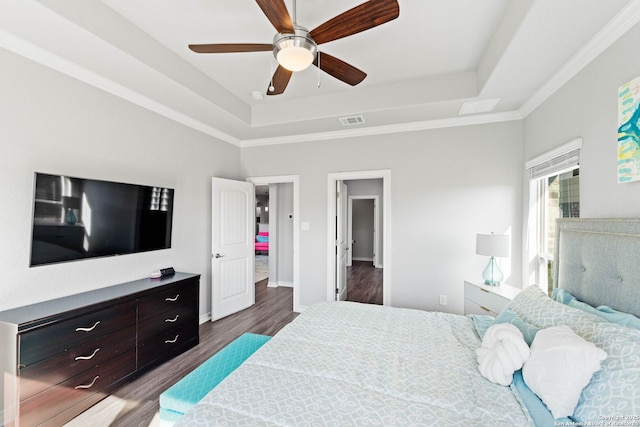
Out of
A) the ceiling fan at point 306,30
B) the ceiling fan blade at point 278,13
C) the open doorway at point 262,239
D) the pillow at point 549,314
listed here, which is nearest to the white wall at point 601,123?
the pillow at point 549,314

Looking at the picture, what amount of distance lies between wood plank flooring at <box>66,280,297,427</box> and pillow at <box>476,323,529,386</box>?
215 cm

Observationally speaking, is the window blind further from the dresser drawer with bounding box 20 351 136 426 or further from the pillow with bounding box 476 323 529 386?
the dresser drawer with bounding box 20 351 136 426

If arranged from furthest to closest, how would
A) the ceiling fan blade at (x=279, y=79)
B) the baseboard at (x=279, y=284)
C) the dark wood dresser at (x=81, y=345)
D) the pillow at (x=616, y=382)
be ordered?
1. the baseboard at (x=279, y=284)
2. the ceiling fan blade at (x=279, y=79)
3. the dark wood dresser at (x=81, y=345)
4. the pillow at (x=616, y=382)

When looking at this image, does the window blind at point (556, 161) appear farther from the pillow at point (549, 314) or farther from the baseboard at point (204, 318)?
the baseboard at point (204, 318)

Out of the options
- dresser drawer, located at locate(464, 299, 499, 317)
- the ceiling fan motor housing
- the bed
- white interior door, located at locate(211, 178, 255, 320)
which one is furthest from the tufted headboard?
white interior door, located at locate(211, 178, 255, 320)

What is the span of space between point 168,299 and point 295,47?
8.20ft

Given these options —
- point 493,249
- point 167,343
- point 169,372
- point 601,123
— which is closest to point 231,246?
point 167,343

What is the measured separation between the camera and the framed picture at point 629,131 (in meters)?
1.48

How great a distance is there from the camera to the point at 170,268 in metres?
2.97

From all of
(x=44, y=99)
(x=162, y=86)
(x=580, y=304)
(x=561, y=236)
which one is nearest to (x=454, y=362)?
(x=580, y=304)

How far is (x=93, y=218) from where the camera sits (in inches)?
89.0

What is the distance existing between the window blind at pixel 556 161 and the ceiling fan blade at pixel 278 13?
2234 millimetres

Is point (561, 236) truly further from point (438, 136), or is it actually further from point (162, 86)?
point (162, 86)

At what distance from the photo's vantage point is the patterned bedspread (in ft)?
3.58
